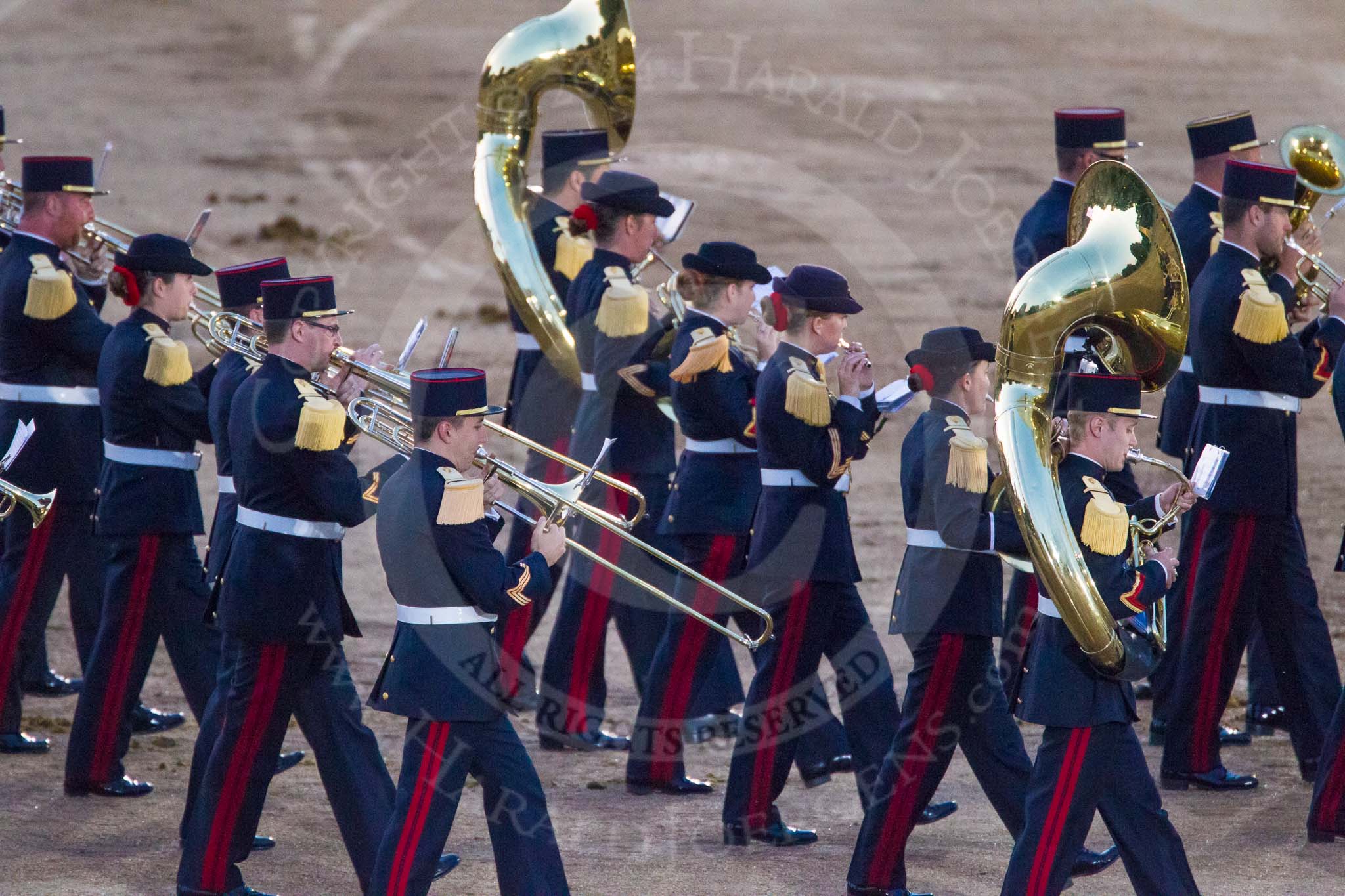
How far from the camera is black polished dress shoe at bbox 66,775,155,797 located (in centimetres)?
640

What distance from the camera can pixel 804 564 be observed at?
605 cm

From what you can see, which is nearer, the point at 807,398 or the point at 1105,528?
the point at 1105,528

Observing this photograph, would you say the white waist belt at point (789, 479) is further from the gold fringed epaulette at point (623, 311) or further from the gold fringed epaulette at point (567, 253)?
the gold fringed epaulette at point (567, 253)

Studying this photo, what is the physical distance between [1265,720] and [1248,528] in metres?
0.91

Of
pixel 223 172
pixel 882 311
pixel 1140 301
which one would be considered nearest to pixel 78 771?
pixel 1140 301

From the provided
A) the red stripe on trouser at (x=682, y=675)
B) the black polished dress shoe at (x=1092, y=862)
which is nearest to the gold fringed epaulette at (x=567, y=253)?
the red stripe on trouser at (x=682, y=675)

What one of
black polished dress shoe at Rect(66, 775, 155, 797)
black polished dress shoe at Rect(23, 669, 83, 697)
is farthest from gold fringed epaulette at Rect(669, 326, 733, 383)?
black polished dress shoe at Rect(23, 669, 83, 697)

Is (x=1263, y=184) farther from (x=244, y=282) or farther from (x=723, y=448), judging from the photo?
(x=244, y=282)

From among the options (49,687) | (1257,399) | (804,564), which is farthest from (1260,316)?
(49,687)

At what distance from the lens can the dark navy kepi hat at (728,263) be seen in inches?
251

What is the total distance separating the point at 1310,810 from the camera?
5887 millimetres

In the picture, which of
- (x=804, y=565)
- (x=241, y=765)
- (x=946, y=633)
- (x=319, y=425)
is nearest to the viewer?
(x=319, y=425)

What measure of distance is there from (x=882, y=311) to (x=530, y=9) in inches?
322

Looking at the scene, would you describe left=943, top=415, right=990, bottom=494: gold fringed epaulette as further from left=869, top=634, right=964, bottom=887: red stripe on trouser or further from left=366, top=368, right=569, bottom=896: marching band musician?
left=366, top=368, right=569, bottom=896: marching band musician
